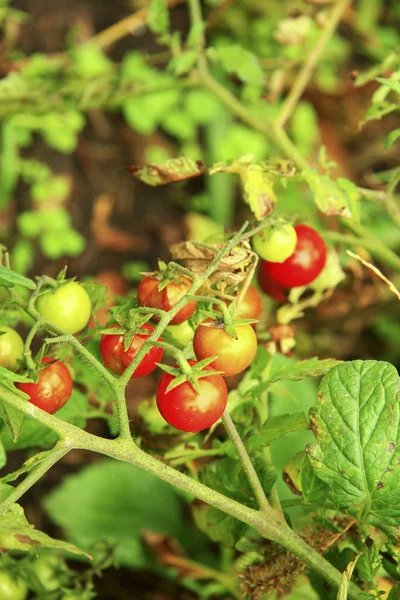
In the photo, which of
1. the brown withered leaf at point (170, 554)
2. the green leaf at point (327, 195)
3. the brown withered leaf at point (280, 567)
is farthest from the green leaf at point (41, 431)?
the brown withered leaf at point (170, 554)

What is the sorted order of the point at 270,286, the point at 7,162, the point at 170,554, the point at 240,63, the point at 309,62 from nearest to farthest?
the point at 270,286
the point at 240,63
the point at 309,62
the point at 170,554
the point at 7,162

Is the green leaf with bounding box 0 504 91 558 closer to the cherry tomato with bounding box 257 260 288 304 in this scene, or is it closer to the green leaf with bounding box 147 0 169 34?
the cherry tomato with bounding box 257 260 288 304

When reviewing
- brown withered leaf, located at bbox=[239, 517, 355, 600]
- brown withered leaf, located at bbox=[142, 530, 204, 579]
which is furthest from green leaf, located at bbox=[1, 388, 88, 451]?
brown withered leaf, located at bbox=[142, 530, 204, 579]

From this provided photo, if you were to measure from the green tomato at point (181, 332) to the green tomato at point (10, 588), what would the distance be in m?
0.53

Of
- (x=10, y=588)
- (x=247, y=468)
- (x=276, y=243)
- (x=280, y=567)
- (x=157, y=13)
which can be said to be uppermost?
(x=157, y=13)

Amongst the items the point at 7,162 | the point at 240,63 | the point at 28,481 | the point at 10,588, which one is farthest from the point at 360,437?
the point at 7,162

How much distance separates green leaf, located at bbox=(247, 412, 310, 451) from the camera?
99 centimetres

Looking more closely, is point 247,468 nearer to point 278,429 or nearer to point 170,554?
point 278,429

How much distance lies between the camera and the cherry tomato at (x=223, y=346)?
2.84 feet

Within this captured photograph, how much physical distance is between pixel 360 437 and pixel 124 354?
0.35 metres

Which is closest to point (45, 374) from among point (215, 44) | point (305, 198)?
point (305, 198)

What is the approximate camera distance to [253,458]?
108cm

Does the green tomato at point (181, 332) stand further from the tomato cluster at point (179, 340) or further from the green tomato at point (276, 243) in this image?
the green tomato at point (276, 243)

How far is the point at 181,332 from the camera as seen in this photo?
1083 mm
